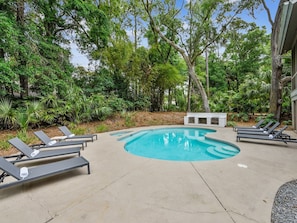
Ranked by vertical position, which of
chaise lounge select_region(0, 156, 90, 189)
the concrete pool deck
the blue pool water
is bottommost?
the blue pool water

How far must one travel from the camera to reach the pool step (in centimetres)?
504

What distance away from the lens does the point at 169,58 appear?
15.9 m

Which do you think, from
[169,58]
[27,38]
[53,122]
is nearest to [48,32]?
[27,38]

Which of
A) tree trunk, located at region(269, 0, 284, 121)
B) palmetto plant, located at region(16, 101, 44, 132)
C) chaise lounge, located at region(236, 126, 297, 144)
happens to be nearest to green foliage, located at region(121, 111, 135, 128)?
palmetto plant, located at region(16, 101, 44, 132)

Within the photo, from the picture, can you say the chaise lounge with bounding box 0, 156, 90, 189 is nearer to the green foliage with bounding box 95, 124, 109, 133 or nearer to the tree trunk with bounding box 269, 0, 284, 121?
the green foliage with bounding box 95, 124, 109, 133

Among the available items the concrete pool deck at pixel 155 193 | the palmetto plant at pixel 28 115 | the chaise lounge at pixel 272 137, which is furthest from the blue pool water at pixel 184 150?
the palmetto plant at pixel 28 115

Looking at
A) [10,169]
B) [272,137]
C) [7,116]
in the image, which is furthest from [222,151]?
[7,116]

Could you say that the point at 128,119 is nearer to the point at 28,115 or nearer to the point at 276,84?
the point at 28,115

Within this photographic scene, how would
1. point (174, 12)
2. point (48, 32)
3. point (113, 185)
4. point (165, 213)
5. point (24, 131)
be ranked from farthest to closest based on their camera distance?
point (174, 12) < point (48, 32) < point (24, 131) < point (113, 185) < point (165, 213)

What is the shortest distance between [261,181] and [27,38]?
32.9ft

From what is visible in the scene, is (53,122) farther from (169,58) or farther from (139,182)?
(169,58)

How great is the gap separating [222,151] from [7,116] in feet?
27.9

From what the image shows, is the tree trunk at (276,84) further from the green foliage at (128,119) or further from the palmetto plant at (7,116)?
the palmetto plant at (7,116)

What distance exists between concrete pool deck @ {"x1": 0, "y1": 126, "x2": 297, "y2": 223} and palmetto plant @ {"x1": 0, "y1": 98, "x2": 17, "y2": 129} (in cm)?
526
